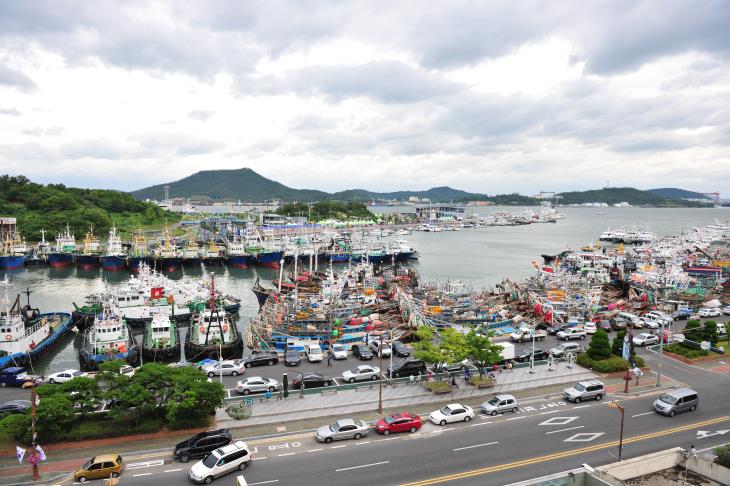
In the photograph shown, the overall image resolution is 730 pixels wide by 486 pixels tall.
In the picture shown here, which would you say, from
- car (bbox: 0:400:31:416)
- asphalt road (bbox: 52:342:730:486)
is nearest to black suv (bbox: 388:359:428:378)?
asphalt road (bbox: 52:342:730:486)

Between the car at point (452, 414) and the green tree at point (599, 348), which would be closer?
the car at point (452, 414)

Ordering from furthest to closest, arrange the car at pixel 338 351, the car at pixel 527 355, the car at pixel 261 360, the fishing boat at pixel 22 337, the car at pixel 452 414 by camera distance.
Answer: the fishing boat at pixel 22 337
the car at pixel 338 351
the car at pixel 527 355
the car at pixel 261 360
the car at pixel 452 414

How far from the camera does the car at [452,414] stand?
2138 centimetres

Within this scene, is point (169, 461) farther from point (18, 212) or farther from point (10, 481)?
point (18, 212)

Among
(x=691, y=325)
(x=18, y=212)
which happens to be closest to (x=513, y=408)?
(x=691, y=325)

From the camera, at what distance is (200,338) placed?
37531mm

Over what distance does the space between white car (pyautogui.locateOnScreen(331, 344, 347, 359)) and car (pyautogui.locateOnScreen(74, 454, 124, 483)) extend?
16398 mm

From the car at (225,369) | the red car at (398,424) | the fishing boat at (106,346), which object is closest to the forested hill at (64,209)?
the fishing boat at (106,346)

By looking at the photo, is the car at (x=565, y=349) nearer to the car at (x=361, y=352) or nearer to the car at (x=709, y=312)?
the car at (x=361, y=352)

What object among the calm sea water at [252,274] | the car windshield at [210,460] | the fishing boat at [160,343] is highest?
the car windshield at [210,460]

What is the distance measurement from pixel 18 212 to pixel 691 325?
146m

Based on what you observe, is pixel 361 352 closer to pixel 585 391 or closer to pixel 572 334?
pixel 585 391

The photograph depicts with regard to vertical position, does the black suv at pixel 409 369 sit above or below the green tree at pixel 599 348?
below

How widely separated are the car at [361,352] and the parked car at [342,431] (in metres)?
11.4
